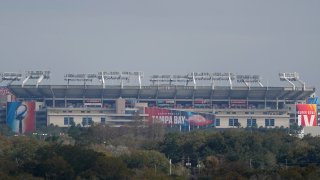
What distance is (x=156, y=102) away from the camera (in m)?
177

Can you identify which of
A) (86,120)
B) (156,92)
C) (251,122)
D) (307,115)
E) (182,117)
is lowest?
(251,122)

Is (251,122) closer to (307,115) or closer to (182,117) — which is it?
(307,115)

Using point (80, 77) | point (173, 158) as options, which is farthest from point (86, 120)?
point (173, 158)

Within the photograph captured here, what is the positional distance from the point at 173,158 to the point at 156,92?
265 feet

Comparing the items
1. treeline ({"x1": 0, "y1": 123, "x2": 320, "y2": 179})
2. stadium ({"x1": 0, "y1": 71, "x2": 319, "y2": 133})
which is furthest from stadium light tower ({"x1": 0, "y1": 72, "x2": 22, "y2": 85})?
treeline ({"x1": 0, "y1": 123, "x2": 320, "y2": 179})

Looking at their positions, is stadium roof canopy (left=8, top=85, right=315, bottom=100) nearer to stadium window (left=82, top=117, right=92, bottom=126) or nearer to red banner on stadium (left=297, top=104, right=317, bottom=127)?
red banner on stadium (left=297, top=104, right=317, bottom=127)

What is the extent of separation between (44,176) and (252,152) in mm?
22759

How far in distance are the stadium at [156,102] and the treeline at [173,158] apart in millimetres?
56632

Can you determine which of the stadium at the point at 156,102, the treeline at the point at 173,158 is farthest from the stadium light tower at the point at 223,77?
the treeline at the point at 173,158

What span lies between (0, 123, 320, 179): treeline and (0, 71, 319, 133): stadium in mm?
56632

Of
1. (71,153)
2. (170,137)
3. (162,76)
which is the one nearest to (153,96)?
(162,76)

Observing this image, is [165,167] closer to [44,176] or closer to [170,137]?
[44,176]

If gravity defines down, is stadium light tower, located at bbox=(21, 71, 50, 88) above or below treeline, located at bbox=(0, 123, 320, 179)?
above

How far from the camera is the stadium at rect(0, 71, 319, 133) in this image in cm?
17175
